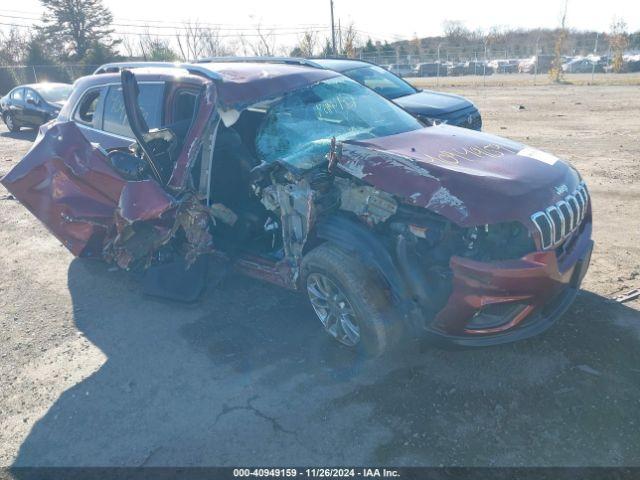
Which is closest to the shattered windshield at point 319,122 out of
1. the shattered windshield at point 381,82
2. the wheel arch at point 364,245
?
the wheel arch at point 364,245

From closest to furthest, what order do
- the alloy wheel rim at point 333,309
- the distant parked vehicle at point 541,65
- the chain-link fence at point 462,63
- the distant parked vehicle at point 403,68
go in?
1. the alloy wheel rim at point 333,309
2. the distant parked vehicle at point 541,65
3. the chain-link fence at point 462,63
4. the distant parked vehicle at point 403,68

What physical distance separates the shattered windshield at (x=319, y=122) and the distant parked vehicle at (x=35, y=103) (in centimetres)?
1075

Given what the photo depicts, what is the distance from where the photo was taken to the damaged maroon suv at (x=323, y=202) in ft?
9.59

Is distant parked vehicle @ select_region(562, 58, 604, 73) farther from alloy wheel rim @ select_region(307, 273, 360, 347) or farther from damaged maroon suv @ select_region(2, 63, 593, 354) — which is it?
alloy wheel rim @ select_region(307, 273, 360, 347)

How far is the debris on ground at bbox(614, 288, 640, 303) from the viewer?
3.89m

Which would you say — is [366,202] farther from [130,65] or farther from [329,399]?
[130,65]

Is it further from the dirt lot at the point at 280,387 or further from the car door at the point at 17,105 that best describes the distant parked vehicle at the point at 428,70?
the dirt lot at the point at 280,387

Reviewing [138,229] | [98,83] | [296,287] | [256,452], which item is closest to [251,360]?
[296,287]

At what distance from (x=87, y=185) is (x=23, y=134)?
41.4ft

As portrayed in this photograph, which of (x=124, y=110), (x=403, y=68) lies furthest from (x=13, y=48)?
(x=124, y=110)

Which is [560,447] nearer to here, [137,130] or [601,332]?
[601,332]

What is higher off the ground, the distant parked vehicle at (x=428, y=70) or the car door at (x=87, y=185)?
the car door at (x=87, y=185)

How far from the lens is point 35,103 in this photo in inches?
515

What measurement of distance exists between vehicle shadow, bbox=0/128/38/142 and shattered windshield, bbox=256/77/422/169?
1187 centimetres
